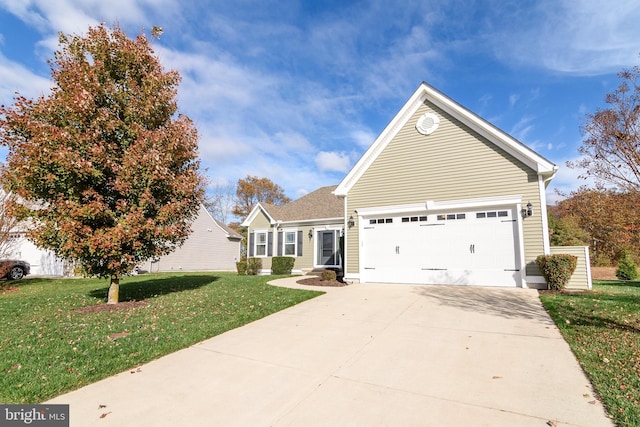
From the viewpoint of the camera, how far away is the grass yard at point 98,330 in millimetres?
3785

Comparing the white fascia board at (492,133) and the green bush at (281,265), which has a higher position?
the white fascia board at (492,133)

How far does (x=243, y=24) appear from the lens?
11.3 metres

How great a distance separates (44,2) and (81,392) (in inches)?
408

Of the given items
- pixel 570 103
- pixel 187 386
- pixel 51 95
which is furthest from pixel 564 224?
pixel 51 95

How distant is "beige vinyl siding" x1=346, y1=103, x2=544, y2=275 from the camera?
32.1ft

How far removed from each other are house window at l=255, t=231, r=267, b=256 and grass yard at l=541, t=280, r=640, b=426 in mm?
14377

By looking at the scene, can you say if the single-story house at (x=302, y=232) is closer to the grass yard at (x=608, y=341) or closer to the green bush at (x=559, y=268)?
the green bush at (x=559, y=268)

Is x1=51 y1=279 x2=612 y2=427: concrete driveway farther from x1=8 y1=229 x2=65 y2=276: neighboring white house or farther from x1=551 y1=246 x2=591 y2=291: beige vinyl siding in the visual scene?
x1=8 y1=229 x2=65 y2=276: neighboring white house

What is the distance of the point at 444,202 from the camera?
10805mm

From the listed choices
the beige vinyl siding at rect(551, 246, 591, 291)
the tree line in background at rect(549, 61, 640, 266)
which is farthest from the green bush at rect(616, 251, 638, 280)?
the beige vinyl siding at rect(551, 246, 591, 291)

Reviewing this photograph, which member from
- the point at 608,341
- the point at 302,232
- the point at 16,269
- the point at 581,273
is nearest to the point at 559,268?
the point at 581,273

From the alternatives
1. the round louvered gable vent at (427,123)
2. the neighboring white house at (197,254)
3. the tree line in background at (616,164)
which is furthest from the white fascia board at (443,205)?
the neighboring white house at (197,254)

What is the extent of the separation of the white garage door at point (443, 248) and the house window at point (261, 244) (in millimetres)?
8542

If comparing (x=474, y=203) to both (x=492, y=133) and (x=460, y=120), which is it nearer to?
(x=492, y=133)
